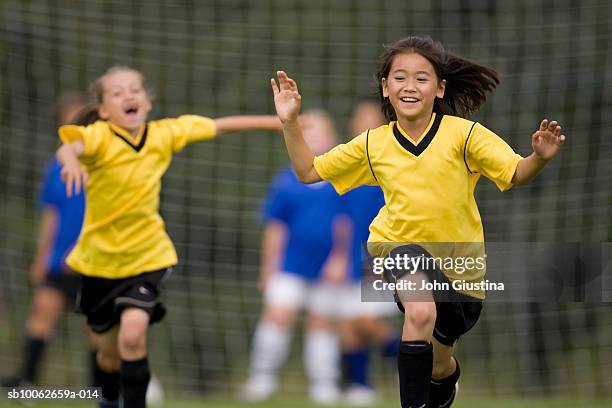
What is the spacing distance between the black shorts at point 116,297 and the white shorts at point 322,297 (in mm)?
2610

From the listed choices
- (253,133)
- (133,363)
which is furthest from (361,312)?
(133,363)

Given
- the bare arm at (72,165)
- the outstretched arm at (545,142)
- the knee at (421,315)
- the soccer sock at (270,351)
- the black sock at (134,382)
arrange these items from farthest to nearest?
the soccer sock at (270,351)
the black sock at (134,382)
the bare arm at (72,165)
the knee at (421,315)
the outstretched arm at (545,142)

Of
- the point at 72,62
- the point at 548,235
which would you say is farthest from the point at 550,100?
the point at 72,62

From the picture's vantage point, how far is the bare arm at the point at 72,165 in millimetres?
5277

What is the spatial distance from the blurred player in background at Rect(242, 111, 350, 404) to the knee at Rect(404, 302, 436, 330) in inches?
141

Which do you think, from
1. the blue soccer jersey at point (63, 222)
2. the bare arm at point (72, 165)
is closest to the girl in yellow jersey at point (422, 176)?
the bare arm at point (72, 165)

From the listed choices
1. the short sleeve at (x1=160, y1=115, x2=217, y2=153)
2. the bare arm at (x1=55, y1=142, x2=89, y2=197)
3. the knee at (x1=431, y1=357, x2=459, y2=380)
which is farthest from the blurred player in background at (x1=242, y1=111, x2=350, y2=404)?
the knee at (x1=431, y1=357, x2=459, y2=380)

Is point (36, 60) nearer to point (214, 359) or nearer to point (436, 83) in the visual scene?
point (214, 359)

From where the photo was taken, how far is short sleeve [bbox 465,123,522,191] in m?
4.80

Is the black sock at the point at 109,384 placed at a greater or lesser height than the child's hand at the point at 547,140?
lesser

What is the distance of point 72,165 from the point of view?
17.7ft

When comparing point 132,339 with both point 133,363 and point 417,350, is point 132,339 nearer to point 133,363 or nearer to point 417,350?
point 133,363

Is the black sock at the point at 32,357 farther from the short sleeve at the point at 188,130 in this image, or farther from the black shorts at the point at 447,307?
the black shorts at the point at 447,307

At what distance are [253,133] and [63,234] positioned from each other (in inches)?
121
